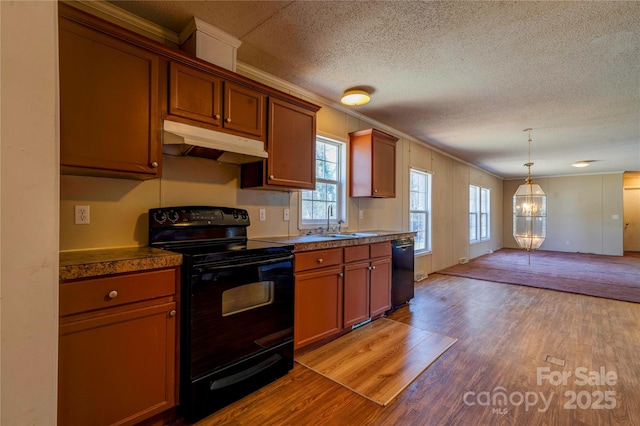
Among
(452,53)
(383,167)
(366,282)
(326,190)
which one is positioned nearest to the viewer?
(452,53)

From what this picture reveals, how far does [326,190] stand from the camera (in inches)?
141

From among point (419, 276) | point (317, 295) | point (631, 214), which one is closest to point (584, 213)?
point (631, 214)

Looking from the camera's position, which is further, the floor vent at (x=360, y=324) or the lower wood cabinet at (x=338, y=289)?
the floor vent at (x=360, y=324)

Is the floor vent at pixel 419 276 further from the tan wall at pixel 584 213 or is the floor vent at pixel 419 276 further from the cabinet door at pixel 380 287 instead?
the tan wall at pixel 584 213

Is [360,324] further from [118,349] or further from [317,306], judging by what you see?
[118,349]

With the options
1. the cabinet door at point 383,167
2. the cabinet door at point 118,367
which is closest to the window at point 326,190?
the cabinet door at point 383,167

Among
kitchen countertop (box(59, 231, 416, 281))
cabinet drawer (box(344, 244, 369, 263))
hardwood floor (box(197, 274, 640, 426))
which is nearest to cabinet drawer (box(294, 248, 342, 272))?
cabinet drawer (box(344, 244, 369, 263))

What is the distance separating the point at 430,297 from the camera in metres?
4.18

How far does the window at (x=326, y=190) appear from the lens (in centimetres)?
334

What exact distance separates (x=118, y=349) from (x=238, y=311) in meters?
0.64

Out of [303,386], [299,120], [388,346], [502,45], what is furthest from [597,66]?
[303,386]

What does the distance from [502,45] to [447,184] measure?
427 centimetres

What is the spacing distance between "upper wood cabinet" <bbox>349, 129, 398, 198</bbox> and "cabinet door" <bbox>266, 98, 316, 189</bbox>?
1054 mm

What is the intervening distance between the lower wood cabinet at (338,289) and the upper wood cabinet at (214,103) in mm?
1108
